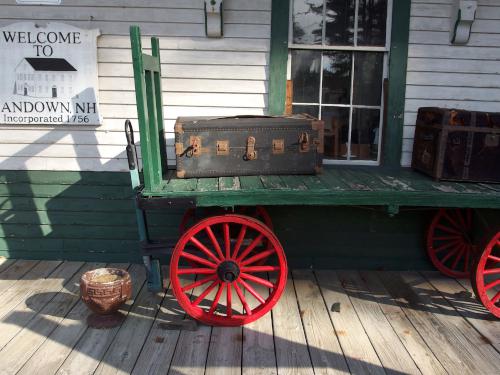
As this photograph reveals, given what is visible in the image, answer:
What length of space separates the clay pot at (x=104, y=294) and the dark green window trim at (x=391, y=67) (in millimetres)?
2024

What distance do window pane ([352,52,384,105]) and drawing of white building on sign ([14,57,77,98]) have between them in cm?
264

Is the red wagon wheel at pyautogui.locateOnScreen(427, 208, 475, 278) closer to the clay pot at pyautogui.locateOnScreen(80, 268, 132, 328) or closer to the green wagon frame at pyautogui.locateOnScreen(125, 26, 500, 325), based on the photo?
the green wagon frame at pyautogui.locateOnScreen(125, 26, 500, 325)

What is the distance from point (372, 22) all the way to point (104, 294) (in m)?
3.36

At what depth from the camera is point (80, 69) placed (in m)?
4.37

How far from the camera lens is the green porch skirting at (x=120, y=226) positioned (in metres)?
4.60

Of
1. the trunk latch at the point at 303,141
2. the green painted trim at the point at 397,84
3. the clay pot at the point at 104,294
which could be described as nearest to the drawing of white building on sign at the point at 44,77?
the clay pot at the point at 104,294

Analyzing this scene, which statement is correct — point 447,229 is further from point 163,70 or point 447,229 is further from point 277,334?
point 163,70

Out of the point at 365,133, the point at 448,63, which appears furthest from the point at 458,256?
the point at 448,63

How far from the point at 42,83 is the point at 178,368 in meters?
2.90

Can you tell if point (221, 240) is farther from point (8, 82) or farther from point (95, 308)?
point (8, 82)

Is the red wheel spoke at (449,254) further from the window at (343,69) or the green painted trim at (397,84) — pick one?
the window at (343,69)

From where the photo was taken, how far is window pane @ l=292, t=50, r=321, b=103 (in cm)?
450

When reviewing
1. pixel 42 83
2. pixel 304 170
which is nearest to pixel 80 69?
pixel 42 83

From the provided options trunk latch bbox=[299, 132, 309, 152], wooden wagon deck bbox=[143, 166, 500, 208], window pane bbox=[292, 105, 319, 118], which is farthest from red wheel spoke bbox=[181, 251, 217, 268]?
window pane bbox=[292, 105, 319, 118]
